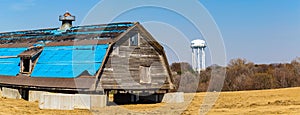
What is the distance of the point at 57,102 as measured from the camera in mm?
19938

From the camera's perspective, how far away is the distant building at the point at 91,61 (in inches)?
834

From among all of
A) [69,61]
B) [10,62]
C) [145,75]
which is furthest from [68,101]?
[10,62]

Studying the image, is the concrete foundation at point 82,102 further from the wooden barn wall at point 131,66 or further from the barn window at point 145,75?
the barn window at point 145,75

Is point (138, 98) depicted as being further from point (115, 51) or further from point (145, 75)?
point (115, 51)

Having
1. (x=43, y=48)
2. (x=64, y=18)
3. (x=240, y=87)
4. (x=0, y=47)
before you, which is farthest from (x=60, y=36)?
(x=240, y=87)

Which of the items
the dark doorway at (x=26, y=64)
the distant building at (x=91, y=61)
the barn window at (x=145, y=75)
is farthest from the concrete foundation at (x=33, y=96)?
the barn window at (x=145, y=75)

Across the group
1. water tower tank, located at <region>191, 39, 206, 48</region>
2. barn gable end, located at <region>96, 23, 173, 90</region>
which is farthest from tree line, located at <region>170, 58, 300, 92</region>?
barn gable end, located at <region>96, 23, 173, 90</region>

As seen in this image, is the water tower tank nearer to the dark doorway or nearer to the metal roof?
the metal roof

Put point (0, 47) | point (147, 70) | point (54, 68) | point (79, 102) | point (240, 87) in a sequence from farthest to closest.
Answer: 1. point (240, 87)
2. point (0, 47)
3. point (147, 70)
4. point (54, 68)
5. point (79, 102)

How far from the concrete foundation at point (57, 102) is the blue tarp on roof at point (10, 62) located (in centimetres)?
574

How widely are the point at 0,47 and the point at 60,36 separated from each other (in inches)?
217

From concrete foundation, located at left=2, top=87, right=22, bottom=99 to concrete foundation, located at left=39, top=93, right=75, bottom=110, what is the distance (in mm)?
5355

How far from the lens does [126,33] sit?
2270 centimetres

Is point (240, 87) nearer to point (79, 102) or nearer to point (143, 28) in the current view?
point (143, 28)
